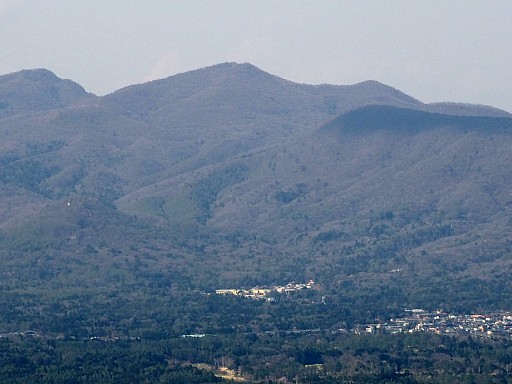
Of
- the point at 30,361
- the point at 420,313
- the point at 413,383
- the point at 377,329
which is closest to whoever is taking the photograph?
the point at 413,383

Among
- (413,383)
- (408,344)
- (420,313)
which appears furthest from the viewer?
(420,313)

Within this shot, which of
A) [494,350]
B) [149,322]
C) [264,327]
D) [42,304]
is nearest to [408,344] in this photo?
[494,350]

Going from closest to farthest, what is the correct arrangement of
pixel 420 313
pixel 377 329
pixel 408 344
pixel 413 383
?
1. pixel 413 383
2. pixel 408 344
3. pixel 377 329
4. pixel 420 313

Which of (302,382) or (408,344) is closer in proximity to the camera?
(302,382)

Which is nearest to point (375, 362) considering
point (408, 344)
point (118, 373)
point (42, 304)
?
point (408, 344)

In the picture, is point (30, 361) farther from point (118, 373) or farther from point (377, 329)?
point (377, 329)

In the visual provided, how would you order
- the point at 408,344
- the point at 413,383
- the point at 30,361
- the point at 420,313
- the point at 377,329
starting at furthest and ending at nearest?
the point at 420,313, the point at 377,329, the point at 408,344, the point at 30,361, the point at 413,383
